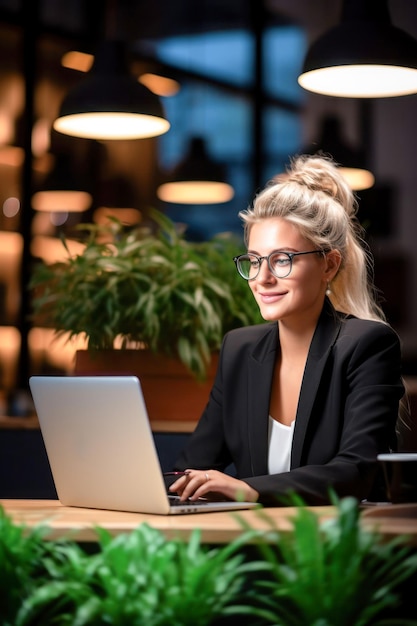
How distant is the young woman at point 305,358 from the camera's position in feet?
8.77

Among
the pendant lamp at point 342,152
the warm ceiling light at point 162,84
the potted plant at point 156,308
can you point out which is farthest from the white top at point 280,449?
the warm ceiling light at point 162,84

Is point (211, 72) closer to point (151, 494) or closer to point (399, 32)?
point (399, 32)

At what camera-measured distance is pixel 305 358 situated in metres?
2.85

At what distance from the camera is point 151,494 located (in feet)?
6.84

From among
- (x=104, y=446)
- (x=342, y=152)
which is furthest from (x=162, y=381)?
(x=342, y=152)

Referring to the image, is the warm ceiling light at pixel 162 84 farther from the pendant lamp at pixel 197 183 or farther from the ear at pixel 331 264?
the ear at pixel 331 264

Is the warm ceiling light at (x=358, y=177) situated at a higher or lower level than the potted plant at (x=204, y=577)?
higher

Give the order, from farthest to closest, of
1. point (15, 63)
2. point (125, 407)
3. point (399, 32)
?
point (15, 63) → point (399, 32) → point (125, 407)

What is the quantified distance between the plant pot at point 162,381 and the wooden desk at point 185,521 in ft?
5.08

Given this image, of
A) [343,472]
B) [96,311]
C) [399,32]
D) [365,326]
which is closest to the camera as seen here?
[343,472]

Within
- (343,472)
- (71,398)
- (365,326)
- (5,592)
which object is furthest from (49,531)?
(365,326)

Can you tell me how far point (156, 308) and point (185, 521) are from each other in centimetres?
190

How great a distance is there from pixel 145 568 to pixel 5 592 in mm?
244

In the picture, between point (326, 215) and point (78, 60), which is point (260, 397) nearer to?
point (326, 215)
